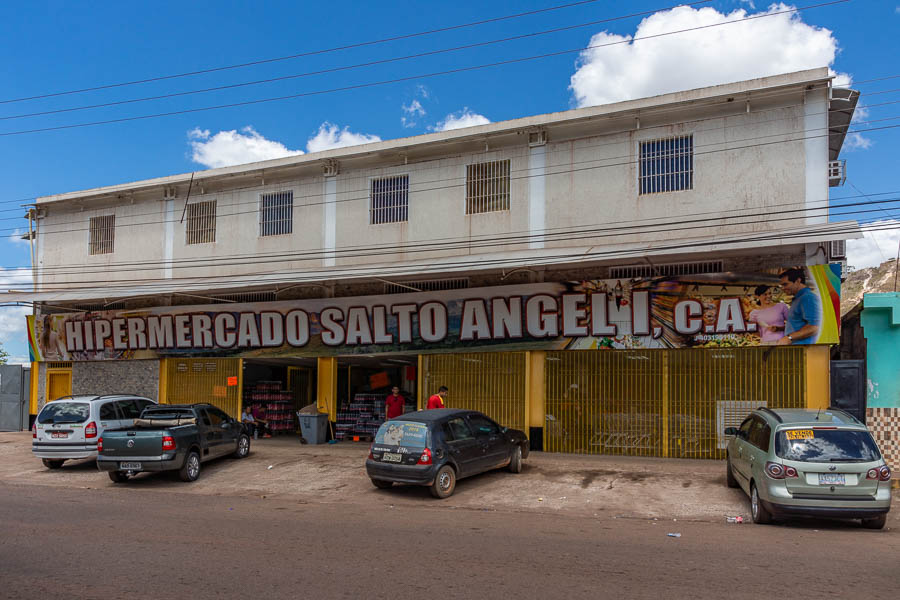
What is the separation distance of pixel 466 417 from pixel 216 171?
12614mm

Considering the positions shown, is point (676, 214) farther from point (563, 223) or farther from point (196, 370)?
point (196, 370)

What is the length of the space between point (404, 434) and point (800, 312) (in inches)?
355

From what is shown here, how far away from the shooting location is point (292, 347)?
2088cm

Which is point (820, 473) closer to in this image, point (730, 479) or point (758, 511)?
point (758, 511)

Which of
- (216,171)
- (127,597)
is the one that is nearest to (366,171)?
(216,171)

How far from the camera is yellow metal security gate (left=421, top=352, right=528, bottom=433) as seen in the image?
59.0 feet

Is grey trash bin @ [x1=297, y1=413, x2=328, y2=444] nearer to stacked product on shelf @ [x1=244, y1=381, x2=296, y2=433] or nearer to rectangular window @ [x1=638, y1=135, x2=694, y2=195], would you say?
stacked product on shelf @ [x1=244, y1=381, x2=296, y2=433]

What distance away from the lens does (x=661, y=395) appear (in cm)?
1650

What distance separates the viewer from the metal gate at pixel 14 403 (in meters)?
25.1

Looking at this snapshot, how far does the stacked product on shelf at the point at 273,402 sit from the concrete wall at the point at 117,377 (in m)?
3.30

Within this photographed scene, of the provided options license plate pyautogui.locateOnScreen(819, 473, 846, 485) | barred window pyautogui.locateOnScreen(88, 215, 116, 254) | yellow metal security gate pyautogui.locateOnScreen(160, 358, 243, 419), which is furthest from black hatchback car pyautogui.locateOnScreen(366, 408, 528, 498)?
barred window pyautogui.locateOnScreen(88, 215, 116, 254)

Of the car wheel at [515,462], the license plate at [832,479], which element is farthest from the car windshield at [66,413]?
the license plate at [832,479]

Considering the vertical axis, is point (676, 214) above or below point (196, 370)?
above

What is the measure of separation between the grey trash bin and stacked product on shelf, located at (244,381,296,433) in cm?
317
